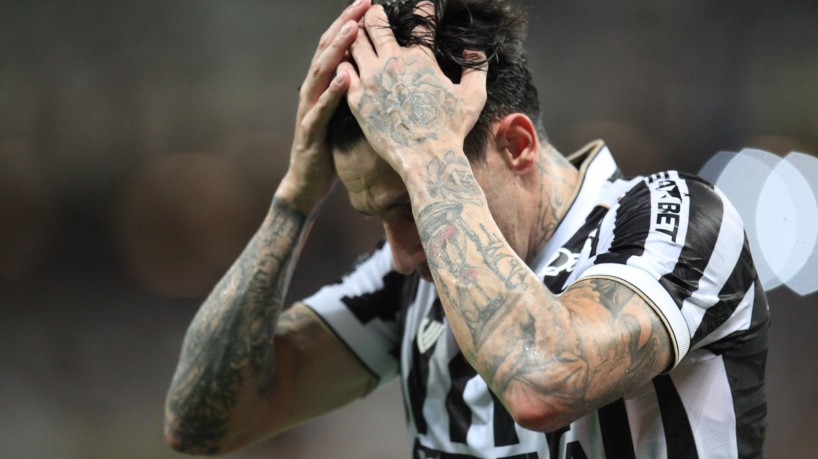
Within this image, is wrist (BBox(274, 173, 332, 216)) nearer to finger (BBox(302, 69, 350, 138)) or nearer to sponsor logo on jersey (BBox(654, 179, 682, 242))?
finger (BBox(302, 69, 350, 138))

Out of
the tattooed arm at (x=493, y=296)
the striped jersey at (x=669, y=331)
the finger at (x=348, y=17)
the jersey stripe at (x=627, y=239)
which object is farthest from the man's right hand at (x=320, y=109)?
the jersey stripe at (x=627, y=239)

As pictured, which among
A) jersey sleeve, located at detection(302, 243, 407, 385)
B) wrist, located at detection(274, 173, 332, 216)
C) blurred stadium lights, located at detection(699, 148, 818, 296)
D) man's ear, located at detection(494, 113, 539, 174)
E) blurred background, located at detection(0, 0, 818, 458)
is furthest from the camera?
blurred stadium lights, located at detection(699, 148, 818, 296)

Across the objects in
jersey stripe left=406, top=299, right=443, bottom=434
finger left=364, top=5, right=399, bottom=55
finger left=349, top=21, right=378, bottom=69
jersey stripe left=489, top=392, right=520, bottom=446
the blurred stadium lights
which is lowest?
the blurred stadium lights

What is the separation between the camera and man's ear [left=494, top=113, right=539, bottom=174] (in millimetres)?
1446

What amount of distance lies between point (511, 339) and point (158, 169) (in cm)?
345

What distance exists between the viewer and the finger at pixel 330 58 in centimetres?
137

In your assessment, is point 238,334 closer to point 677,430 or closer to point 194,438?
point 194,438

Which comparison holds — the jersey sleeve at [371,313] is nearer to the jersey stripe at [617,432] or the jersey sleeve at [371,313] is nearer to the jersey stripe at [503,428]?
the jersey stripe at [503,428]

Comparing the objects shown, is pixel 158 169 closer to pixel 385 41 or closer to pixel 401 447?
pixel 401 447

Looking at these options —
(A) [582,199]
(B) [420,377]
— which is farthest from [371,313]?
(A) [582,199]

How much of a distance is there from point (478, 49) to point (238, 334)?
75 cm

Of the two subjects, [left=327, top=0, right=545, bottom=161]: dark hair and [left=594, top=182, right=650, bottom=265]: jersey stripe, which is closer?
[left=594, top=182, right=650, bottom=265]: jersey stripe

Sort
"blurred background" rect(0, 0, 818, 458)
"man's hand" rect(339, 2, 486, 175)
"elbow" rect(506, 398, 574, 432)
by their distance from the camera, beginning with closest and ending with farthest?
"elbow" rect(506, 398, 574, 432) < "man's hand" rect(339, 2, 486, 175) < "blurred background" rect(0, 0, 818, 458)

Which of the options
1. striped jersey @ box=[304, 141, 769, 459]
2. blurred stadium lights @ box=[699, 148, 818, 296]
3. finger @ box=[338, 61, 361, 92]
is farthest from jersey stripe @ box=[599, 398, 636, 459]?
blurred stadium lights @ box=[699, 148, 818, 296]
